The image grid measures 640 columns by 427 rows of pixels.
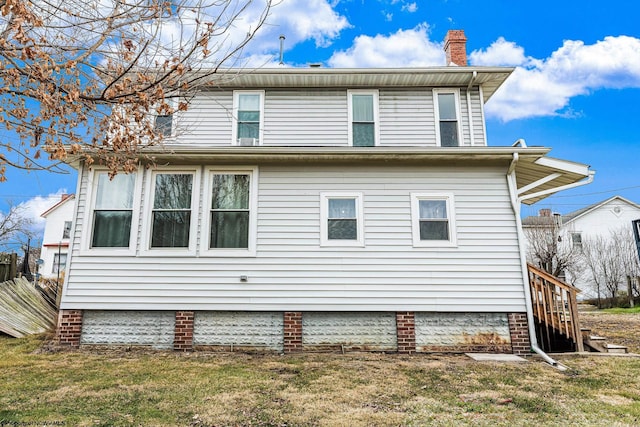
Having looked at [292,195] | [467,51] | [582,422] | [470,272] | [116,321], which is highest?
[467,51]

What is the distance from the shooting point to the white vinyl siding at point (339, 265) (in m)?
6.65

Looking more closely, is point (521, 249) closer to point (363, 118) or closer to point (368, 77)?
point (363, 118)

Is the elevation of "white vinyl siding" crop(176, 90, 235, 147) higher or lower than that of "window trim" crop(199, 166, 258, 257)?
higher

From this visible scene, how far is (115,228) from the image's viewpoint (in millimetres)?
6910

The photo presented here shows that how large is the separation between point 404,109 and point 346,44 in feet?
9.00

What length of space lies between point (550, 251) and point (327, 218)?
17778mm

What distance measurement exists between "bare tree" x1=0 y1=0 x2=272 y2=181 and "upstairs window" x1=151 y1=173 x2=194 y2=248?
2.58 meters

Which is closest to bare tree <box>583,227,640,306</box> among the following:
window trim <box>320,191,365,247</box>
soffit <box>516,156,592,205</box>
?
soffit <box>516,156,592,205</box>

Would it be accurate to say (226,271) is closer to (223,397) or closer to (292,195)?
(292,195)

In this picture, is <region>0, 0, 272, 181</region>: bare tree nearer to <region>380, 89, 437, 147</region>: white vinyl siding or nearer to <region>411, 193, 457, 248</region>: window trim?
<region>411, 193, 457, 248</region>: window trim

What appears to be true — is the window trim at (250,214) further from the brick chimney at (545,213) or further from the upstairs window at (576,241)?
the upstairs window at (576,241)

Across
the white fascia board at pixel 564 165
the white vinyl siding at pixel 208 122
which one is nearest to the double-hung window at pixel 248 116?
the white vinyl siding at pixel 208 122

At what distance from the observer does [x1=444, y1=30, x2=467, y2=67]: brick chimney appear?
9109 millimetres

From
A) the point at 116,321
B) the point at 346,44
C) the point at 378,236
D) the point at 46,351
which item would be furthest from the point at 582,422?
the point at 346,44
